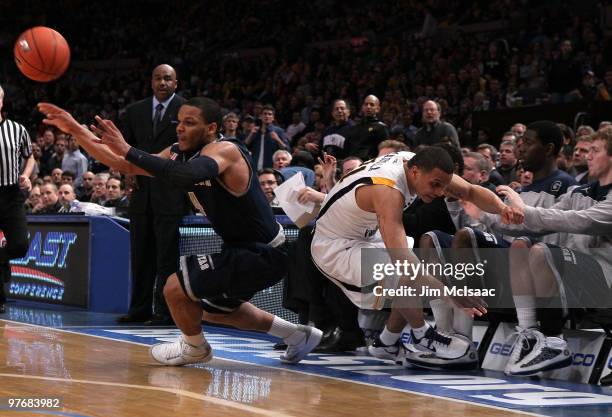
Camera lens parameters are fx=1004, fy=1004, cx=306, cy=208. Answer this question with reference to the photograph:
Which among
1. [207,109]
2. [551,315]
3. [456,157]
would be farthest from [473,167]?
[207,109]

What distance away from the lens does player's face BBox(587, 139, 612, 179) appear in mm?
5711

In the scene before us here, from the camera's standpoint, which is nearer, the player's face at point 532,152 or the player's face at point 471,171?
the player's face at point 532,152

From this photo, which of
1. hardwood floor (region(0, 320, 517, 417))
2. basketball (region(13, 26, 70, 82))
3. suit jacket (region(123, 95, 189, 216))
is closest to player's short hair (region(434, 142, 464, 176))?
hardwood floor (region(0, 320, 517, 417))

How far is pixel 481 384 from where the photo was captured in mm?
5402

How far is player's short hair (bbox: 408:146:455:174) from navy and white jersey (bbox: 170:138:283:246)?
36.4 inches

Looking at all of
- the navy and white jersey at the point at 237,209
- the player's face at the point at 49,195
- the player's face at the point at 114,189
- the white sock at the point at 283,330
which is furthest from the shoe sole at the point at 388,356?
the player's face at the point at 49,195

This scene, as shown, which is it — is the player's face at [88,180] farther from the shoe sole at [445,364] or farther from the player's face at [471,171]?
the shoe sole at [445,364]

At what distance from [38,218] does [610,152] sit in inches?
263

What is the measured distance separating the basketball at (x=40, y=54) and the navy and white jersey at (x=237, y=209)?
8.41 ft

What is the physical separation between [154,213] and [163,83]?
1.12m

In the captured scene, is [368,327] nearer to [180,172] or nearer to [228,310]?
[228,310]

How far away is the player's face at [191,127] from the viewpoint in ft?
18.8

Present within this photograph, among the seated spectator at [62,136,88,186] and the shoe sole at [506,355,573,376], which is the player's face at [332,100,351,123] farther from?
the shoe sole at [506,355,573,376]

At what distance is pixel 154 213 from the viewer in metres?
8.59
